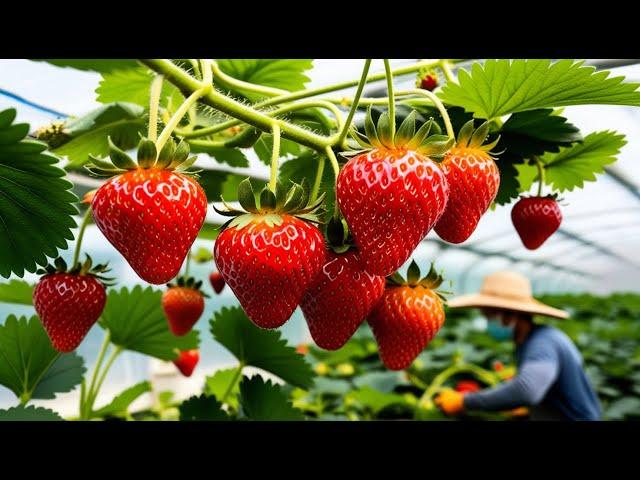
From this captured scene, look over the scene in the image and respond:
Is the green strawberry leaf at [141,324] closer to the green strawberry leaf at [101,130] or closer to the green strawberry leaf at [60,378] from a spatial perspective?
the green strawberry leaf at [60,378]

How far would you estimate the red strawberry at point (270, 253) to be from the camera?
16.6 inches

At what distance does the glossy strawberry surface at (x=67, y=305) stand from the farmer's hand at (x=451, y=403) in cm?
222

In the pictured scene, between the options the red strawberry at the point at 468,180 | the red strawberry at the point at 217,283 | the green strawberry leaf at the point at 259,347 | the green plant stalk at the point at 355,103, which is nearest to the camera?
the green plant stalk at the point at 355,103

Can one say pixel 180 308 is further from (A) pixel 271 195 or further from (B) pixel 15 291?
(A) pixel 271 195

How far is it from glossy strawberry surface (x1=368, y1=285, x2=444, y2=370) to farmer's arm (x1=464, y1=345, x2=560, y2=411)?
6.72 feet

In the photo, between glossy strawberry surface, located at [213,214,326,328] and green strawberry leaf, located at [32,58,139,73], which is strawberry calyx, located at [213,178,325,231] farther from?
green strawberry leaf, located at [32,58,139,73]

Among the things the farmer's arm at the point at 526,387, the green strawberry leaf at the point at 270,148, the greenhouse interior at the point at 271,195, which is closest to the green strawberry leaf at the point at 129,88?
the greenhouse interior at the point at 271,195

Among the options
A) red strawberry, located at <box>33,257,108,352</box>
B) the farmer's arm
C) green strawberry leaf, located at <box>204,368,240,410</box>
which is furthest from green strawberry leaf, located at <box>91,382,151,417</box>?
the farmer's arm

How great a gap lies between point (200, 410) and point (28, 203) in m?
0.45

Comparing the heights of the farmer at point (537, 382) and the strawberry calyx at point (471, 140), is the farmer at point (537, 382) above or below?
below

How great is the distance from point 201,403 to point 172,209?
0.47m

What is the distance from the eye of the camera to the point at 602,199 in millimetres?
6492
